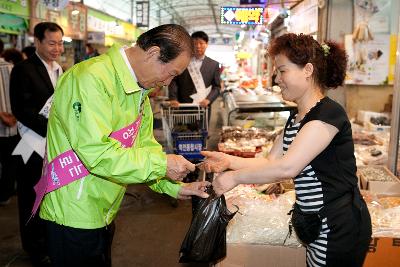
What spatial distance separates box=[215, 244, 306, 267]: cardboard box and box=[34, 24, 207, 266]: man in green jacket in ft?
3.33

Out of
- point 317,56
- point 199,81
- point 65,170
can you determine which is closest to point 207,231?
point 65,170

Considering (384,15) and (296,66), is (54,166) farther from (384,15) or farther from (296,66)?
(384,15)

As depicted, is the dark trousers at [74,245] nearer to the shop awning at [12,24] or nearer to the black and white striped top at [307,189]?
the black and white striped top at [307,189]

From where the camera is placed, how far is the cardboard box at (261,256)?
9.37 ft

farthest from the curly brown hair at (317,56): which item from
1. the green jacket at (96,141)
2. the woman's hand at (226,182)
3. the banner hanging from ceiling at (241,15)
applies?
the banner hanging from ceiling at (241,15)

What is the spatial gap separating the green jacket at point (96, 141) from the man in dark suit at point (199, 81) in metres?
4.73

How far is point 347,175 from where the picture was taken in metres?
2.02

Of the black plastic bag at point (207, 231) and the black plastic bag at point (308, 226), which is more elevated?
the black plastic bag at point (308, 226)

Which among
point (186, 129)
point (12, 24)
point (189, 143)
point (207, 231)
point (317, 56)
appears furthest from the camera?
point (12, 24)

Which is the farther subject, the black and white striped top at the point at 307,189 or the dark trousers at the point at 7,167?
the dark trousers at the point at 7,167

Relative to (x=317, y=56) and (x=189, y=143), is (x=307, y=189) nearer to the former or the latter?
(x=317, y=56)

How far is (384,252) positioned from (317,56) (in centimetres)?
155

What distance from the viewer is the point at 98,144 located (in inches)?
71.3

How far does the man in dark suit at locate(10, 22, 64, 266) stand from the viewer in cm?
369
